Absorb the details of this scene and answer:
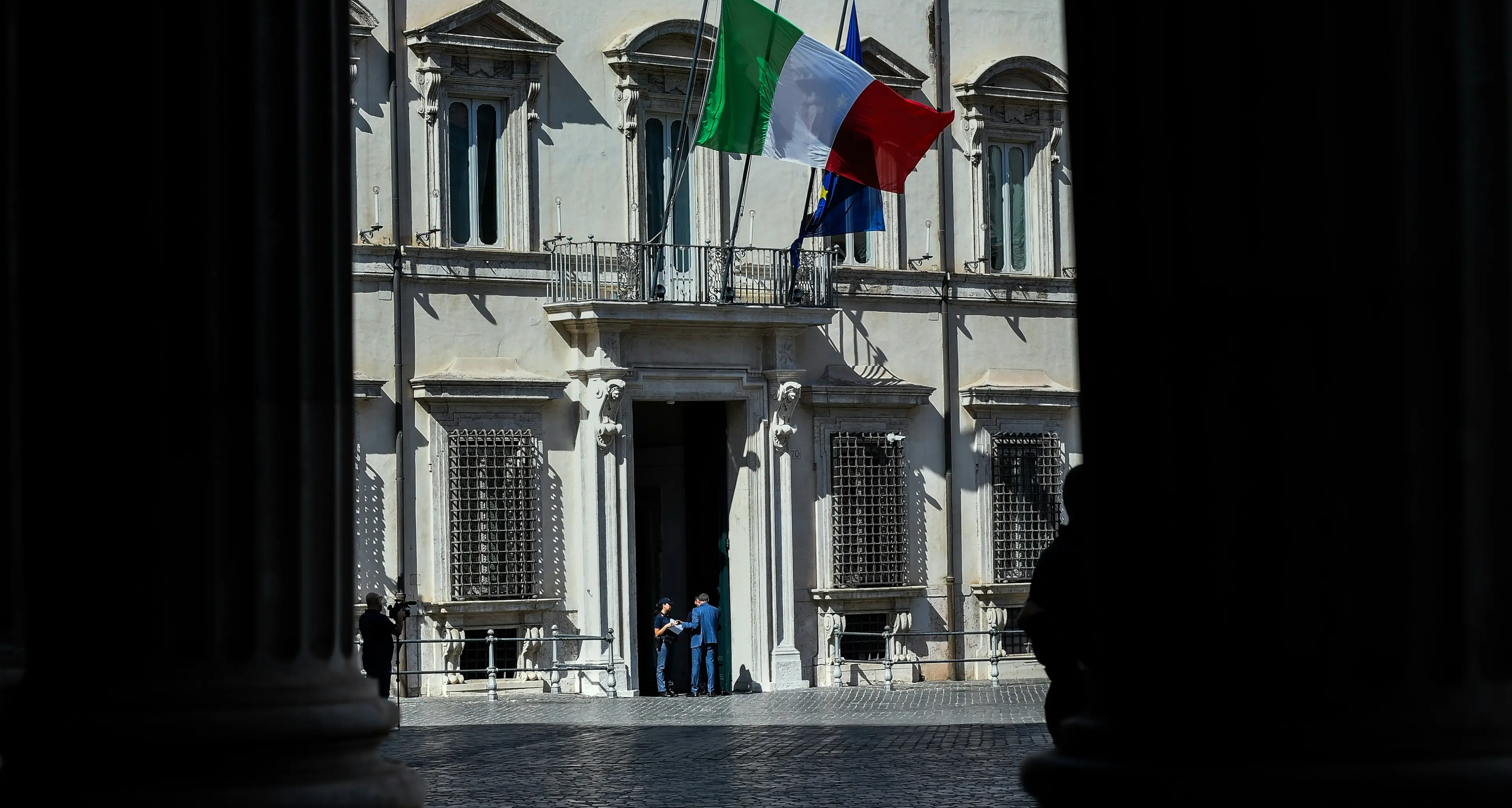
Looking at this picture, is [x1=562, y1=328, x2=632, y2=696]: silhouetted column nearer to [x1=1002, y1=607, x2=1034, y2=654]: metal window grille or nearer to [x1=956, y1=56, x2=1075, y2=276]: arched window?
[x1=1002, y1=607, x2=1034, y2=654]: metal window grille

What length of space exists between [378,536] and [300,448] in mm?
19598

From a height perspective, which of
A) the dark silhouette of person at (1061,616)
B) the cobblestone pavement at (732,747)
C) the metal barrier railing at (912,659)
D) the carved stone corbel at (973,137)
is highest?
the carved stone corbel at (973,137)

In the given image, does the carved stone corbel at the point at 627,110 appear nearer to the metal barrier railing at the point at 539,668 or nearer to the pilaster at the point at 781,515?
the pilaster at the point at 781,515

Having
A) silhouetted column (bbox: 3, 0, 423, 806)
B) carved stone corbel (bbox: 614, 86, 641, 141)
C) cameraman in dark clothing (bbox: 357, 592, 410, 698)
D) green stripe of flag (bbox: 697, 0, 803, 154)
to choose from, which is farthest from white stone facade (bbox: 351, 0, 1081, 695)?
silhouetted column (bbox: 3, 0, 423, 806)

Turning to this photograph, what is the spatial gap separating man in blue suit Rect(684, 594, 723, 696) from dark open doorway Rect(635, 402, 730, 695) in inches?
12.9

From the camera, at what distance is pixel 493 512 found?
25.0m

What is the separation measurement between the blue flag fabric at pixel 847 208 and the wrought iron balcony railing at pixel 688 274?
1238mm

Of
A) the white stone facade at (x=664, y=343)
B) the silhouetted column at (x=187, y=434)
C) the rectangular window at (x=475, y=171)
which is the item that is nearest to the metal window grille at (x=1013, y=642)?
the white stone facade at (x=664, y=343)

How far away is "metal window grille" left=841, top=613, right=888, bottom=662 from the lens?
2722cm

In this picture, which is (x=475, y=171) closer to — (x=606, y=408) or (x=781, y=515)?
(x=606, y=408)

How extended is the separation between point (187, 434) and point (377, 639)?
13768 mm

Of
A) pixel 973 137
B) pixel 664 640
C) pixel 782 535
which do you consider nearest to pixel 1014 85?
pixel 973 137

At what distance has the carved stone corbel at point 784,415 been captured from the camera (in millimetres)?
26266

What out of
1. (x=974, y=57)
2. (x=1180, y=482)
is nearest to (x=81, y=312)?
(x=1180, y=482)
